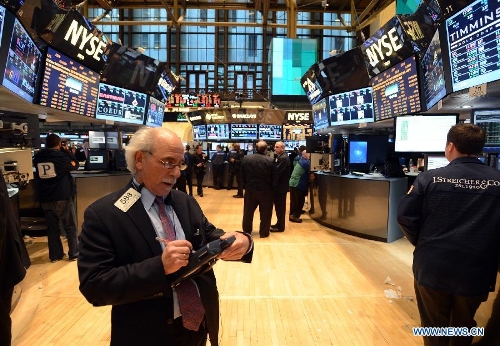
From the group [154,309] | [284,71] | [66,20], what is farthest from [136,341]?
[284,71]

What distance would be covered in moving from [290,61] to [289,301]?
8.00 meters

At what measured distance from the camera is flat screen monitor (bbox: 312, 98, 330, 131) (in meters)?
8.05

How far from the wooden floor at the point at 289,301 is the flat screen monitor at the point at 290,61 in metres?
5.73

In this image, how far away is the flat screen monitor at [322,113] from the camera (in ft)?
26.4

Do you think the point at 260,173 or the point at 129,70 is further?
the point at 129,70

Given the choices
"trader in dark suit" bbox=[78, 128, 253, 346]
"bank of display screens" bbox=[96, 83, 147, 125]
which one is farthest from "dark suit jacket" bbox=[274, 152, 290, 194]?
"trader in dark suit" bbox=[78, 128, 253, 346]

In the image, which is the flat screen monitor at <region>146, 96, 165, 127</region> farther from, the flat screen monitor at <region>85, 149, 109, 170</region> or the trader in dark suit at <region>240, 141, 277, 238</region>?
the trader in dark suit at <region>240, 141, 277, 238</region>

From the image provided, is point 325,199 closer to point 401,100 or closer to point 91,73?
point 401,100

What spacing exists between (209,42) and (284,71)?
11.4 meters

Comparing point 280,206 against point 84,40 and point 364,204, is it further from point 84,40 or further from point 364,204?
point 84,40

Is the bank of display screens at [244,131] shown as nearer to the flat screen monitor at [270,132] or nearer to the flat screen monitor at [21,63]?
the flat screen monitor at [270,132]

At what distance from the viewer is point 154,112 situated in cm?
842

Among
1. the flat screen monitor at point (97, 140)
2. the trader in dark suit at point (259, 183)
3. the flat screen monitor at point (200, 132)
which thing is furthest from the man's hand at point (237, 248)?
the flat screen monitor at point (200, 132)

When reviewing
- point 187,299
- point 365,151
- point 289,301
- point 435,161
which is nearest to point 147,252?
point 187,299
